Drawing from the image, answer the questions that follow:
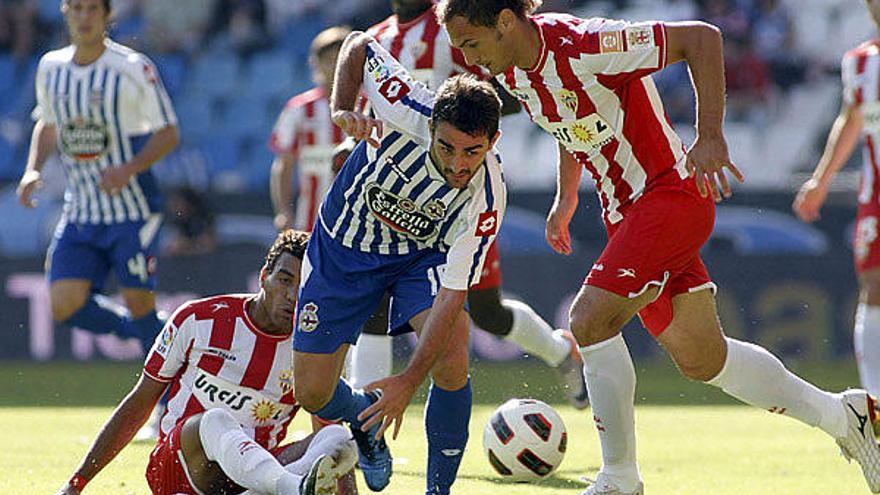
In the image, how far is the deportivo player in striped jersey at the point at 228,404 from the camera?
4543 mm

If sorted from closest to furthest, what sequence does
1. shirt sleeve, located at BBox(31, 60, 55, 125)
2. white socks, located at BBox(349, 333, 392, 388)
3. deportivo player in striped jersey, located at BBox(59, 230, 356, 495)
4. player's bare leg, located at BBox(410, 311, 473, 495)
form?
deportivo player in striped jersey, located at BBox(59, 230, 356, 495)
player's bare leg, located at BBox(410, 311, 473, 495)
white socks, located at BBox(349, 333, 392, 388)
shirt sleeve, located at BBox(31, 60, 55, 125)

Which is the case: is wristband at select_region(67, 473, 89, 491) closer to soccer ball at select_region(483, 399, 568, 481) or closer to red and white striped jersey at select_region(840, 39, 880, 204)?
soccer ball at select_region(483, 399, 568, 481)

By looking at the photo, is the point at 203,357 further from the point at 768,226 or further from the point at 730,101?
the point at 730,101

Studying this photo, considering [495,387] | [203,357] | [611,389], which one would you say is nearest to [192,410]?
[203,357]

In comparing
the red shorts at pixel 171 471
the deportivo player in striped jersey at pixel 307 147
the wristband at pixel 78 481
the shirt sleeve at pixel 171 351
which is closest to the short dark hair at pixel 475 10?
the shirt sleeve at pixel 171 351

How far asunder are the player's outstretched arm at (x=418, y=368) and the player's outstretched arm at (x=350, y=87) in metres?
0.56

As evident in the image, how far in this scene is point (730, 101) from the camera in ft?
50.8

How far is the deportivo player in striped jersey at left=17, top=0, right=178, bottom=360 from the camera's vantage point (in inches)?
316

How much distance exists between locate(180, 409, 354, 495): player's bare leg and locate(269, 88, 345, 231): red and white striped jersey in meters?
4.83

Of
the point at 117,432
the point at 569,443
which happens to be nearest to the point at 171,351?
the point at 117,432

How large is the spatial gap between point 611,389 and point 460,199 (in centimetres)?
90

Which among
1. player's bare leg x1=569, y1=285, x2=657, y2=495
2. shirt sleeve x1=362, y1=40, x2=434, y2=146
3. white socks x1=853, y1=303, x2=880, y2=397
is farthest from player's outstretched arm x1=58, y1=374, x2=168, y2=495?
white socks x1=853, y1=303, x2=880, y2=397

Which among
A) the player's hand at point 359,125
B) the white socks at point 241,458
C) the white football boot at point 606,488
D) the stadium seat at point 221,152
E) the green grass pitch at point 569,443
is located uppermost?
the player's hand at point 359,125

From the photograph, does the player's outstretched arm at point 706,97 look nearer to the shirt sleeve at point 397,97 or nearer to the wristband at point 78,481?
the shirt sleeve at point 397,97
